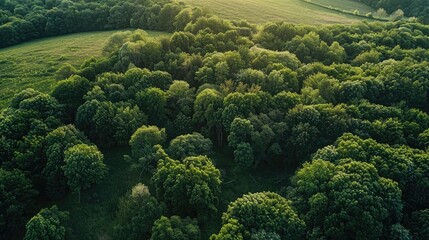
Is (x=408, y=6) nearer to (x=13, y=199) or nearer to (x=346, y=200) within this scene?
(x=346, y=200)

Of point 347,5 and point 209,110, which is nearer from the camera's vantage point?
point 209,110

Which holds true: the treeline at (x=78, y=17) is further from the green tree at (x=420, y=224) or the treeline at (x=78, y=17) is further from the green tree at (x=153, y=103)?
the green tree at (x=420, y=224)

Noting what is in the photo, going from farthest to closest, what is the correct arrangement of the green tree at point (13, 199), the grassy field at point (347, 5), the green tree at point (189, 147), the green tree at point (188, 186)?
1. the grassy field at point (347, 5)
2. the green tree at point (189, 147)
3. the green tree at point (188, 186)
4. the green tree at point (13, 199)

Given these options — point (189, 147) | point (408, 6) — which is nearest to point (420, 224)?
point (189, 147)

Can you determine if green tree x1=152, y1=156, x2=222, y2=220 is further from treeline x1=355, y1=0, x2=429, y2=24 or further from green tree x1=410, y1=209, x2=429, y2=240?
treeline x1=355, y1=0, x2=429, y2=24

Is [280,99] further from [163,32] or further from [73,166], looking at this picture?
[163,32]

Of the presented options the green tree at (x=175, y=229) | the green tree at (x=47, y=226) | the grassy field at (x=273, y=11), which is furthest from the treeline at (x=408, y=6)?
the green tree at (x=47, y=226)

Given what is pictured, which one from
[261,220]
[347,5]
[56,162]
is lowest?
[56,162]
